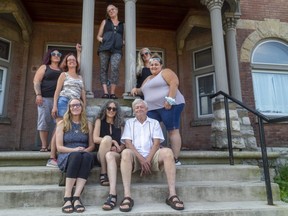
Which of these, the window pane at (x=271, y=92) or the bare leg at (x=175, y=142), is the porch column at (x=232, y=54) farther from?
the bare leg at (x=175, y=142)

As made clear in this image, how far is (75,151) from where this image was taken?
123 inches

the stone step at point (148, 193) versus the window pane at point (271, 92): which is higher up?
the window pane at point (271, 92)

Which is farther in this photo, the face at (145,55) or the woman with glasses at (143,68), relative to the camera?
the woman with glasses at (143,68)

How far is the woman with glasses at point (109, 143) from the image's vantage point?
294 centimetres

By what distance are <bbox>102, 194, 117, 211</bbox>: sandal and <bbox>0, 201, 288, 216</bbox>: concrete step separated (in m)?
0.04

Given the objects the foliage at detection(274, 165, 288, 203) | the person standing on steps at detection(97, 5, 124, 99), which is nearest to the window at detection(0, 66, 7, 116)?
the person standing on steps at detection(97, 5, 124, 99)

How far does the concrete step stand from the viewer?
2.73 metres

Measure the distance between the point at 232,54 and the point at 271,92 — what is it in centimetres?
185

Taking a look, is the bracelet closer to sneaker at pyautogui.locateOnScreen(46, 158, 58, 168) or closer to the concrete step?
the concrete step

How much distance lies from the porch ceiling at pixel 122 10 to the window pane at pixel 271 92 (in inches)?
106

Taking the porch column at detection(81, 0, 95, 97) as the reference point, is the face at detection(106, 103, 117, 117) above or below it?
below

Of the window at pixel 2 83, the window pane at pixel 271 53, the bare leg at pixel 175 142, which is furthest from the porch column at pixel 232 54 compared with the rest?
the window at pixel 2 83

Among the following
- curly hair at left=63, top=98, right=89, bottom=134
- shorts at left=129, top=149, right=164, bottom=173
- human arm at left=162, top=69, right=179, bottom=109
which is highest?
human arm at left=162, top=69, right=179, bottom=109

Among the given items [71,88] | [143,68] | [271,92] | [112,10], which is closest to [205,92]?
[271,92]
